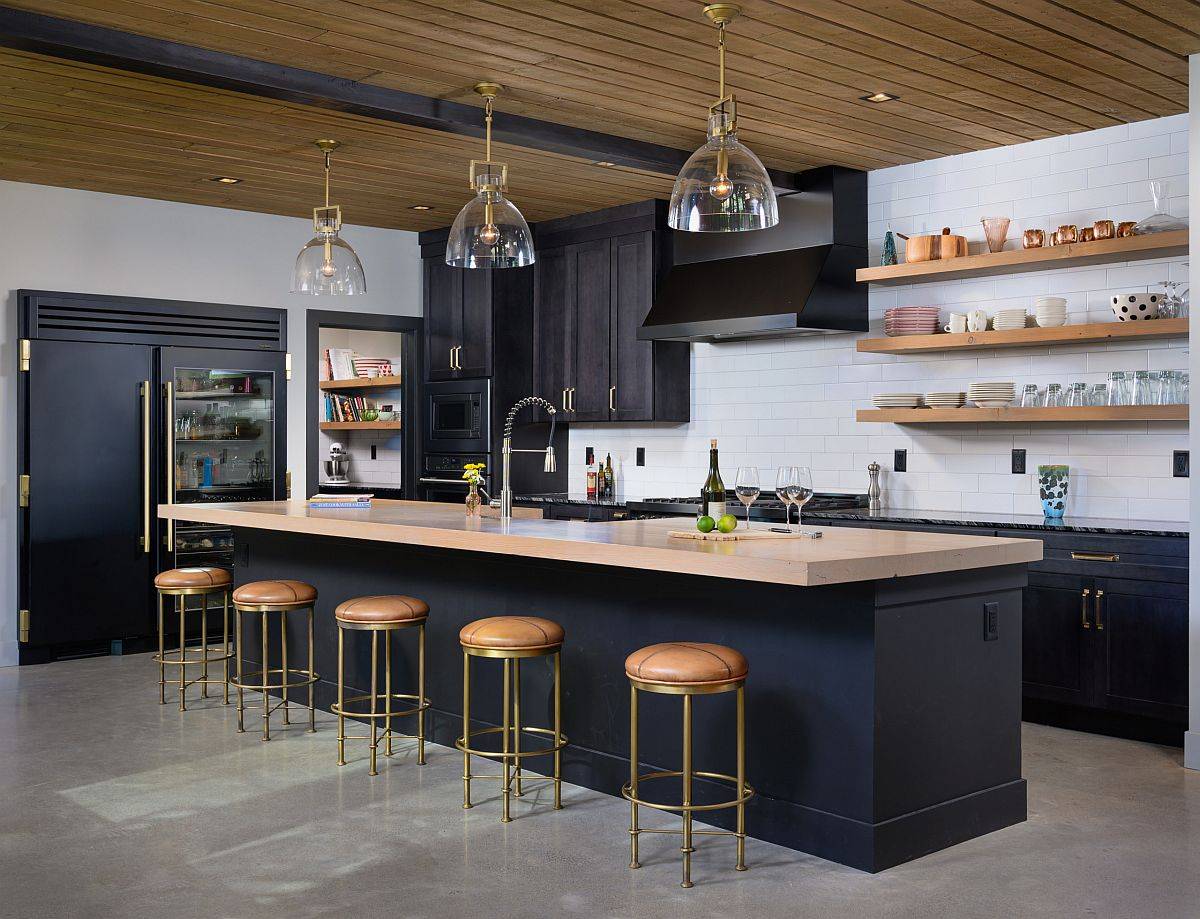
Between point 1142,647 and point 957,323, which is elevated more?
point 957,323

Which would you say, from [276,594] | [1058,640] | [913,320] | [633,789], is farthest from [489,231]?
[1058,640]

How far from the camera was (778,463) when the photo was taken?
7137 millimetres

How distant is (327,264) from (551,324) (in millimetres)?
3011

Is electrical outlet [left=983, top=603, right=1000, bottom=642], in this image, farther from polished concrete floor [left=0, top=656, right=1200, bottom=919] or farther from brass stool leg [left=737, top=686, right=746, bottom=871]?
brass stool leg [left=737, top=686, right=746, bottom=871]

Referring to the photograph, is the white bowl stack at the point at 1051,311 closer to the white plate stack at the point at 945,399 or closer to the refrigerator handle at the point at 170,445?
the white plate stack at the point at 945,399

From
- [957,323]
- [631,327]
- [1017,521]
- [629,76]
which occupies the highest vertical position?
[629,76]

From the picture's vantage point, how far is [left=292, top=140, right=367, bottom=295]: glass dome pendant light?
5180mm

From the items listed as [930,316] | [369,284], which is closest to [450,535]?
[930,316]

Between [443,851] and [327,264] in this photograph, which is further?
[327,264]

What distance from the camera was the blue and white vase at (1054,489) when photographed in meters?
5.62

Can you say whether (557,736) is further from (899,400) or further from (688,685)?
(899,400)

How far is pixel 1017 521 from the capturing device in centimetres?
560

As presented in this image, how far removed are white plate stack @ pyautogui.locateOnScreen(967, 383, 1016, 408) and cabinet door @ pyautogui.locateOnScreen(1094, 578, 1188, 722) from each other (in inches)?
46.0

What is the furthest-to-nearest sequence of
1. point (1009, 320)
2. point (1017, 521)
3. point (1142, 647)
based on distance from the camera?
point (1009, 320), point (1017, 521), point (1142, 647)
